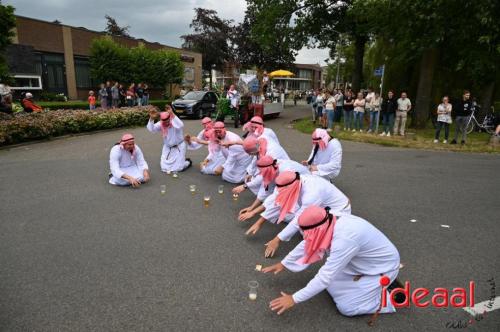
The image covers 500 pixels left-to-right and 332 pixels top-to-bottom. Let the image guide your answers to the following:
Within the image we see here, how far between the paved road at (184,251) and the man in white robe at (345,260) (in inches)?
7.9

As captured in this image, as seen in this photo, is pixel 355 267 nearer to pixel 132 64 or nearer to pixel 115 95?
pixel 115 95

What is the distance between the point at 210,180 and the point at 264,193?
3.05 m

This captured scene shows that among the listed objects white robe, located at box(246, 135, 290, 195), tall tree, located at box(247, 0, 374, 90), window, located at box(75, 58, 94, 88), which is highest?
tall tree, located at box(247, 0, 374, 90)

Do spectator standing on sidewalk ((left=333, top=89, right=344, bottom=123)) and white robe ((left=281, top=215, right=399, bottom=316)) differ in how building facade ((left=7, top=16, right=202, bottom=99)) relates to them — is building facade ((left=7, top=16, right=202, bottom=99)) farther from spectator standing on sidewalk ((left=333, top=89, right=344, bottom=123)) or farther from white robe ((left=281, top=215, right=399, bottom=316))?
white robe ((left=281, top=215, right=399, bottom=316))

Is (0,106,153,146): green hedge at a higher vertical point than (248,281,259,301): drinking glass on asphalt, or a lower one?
higher

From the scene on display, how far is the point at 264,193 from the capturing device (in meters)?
5.28

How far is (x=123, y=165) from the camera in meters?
7.64

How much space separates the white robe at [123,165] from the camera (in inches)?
286

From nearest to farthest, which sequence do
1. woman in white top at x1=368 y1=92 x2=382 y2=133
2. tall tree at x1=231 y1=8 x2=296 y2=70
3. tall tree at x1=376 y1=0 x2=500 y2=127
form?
tall tree at x1=376 y1=0 x2=500 y2=127, woman in white top at x1=368 y1=92 x2=382 y2=133, tall tree at x1=231 y1=8 x2=296 y2=70

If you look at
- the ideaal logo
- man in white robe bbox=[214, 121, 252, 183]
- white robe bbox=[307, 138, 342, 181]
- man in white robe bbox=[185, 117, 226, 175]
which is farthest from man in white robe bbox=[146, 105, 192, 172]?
the ideaal logo

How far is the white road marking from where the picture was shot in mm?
3375

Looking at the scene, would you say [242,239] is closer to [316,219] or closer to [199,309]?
[199,309]

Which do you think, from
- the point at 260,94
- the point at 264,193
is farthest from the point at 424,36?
the point at 264,193

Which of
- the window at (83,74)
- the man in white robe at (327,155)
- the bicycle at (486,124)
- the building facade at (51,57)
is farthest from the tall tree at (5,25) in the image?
the bicycle at (486,124)
